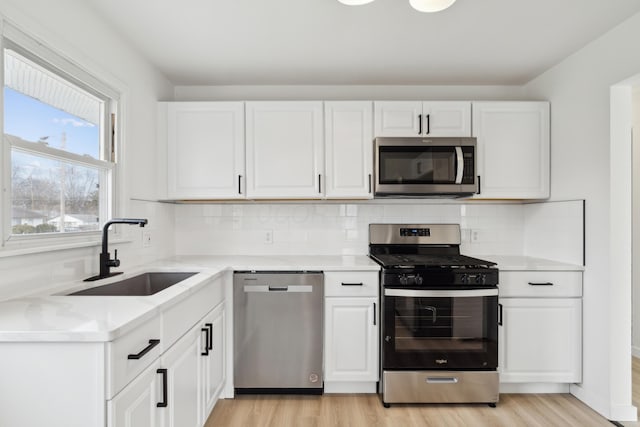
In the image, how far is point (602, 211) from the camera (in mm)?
2227

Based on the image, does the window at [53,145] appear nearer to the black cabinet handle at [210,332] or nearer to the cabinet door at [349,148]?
the black cabinet handle at [210,332]

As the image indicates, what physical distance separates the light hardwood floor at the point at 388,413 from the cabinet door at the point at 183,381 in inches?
18.4

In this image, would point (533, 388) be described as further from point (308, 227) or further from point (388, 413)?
point (308, 227)

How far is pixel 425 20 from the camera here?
201 cm

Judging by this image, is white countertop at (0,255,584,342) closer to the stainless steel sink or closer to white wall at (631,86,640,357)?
the stainless steel sink

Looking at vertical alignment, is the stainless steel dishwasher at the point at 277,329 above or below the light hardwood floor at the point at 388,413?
above

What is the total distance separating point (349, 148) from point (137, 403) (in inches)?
80.3

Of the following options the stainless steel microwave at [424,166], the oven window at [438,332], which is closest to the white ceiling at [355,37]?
the stainless steel microwave at [424,166]

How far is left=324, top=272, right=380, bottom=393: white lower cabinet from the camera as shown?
2.42 m

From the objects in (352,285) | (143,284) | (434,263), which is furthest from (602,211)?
(143,284)

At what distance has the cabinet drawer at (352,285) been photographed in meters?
2.43

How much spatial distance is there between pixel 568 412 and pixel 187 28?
328 centimetres

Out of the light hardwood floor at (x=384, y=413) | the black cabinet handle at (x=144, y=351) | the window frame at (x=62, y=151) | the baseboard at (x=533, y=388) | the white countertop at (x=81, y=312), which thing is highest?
the window frame at (x=62, y=151)

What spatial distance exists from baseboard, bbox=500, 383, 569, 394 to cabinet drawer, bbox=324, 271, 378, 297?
1155mm
